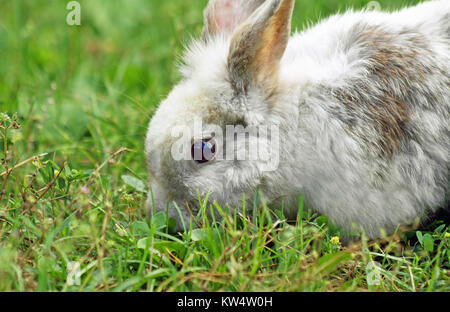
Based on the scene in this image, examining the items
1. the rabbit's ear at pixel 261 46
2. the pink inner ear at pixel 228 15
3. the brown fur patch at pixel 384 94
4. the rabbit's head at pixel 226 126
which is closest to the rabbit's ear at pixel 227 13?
the pink inner ear at pixel 228 15

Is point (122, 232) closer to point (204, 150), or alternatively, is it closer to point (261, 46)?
point (204, 150)

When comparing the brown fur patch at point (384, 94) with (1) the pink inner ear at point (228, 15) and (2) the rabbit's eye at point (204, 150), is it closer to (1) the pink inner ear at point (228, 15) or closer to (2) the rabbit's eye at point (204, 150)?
(2) the rabbit's eye at point (204, 150)

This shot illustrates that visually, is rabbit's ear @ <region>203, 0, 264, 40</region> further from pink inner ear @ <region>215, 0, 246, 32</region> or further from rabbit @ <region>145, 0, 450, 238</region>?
rabbit @ <region>145, 0, 450, 238</region>

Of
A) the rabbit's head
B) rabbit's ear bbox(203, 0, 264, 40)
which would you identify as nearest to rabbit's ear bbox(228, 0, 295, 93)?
the rabbit's head

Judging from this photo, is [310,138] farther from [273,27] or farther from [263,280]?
[263,280]

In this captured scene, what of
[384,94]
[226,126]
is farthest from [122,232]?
[384,94]

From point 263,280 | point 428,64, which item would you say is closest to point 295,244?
point 263,280
